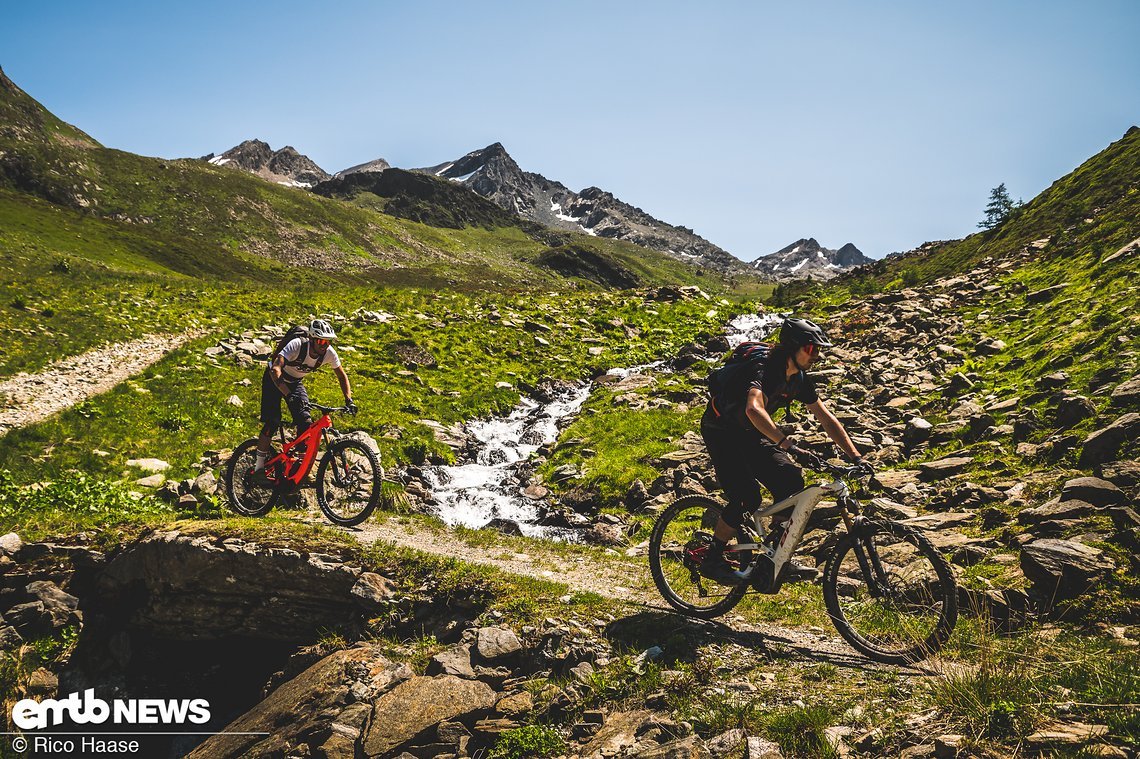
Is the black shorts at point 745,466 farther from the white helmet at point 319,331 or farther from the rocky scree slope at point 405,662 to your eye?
the white helmet at point 319,331

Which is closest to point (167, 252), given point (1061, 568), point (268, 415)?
point (268, 415)

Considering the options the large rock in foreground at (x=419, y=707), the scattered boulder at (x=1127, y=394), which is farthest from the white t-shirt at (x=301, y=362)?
the scattered boulder at (x=1127, y=394)

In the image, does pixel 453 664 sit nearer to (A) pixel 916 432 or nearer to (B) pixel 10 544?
(B) pixel 10 544

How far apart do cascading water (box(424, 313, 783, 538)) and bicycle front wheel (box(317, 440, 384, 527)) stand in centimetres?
400

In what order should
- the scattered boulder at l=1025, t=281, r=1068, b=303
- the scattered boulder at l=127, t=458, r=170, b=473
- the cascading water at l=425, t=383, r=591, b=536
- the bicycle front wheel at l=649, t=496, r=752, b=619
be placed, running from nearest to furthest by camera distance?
the bicycle front wheel at l=649, t=496, r=752, b=619
the scattered boulder at l=127, t=458, r=170, b=473
the cascading water at l=425, t=383, r=591, b=536
the scattered boulder at l=1025, t=281, r=1068, b=303

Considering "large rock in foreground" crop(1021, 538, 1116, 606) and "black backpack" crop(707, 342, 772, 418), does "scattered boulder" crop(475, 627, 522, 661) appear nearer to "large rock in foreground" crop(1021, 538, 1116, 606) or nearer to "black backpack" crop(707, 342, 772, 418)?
"black backpack" crop(707, 342, 772, 418)

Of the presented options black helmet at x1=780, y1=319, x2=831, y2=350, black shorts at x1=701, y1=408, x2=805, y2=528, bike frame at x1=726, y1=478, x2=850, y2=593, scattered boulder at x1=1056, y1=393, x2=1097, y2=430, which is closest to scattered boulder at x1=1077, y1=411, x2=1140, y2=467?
scattered boulder at x1=1056, y1=393, x2=1097, y2=430

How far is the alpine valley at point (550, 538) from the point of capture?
19.4 ft

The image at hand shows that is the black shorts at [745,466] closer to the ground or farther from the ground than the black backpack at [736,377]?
closer to the ground

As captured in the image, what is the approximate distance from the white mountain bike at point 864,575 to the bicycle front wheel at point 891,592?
0.04ft

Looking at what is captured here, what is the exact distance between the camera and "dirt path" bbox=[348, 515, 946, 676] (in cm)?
700

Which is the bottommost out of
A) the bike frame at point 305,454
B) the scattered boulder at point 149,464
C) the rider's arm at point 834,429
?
the scattered boulder at point 149,464

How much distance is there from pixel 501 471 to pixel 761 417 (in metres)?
14.0

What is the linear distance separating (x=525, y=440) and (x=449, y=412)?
130 inches
